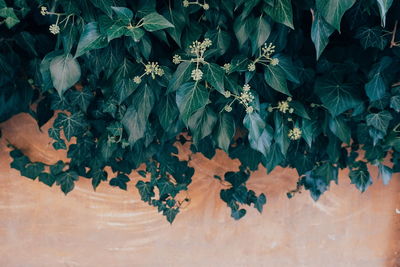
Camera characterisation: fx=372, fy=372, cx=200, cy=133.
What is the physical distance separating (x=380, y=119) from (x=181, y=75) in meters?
0.72

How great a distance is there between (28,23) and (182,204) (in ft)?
3.33

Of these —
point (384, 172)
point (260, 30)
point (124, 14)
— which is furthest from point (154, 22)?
point (384, 172)

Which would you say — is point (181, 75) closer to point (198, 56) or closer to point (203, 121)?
point (198, 56)

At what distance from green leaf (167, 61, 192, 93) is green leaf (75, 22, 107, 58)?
0.21 m

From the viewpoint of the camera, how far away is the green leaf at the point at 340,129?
4.23ft

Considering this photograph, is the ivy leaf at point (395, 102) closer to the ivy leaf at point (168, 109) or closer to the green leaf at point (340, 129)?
the green leaf at point (340, 129)

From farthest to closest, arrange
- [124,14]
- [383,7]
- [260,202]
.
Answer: [260,202] < [124,14] < [383,7]

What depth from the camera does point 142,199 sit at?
5.39 ft

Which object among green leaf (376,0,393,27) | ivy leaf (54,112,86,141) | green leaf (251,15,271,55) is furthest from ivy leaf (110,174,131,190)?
green leaf (376,0,393,27)

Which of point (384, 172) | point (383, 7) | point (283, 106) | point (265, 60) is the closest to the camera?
point (383, 7)

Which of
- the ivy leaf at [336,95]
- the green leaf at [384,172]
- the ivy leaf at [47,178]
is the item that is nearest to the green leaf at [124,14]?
the ivy leaf at [336,95]

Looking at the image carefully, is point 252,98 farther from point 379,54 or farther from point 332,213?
point 332,213

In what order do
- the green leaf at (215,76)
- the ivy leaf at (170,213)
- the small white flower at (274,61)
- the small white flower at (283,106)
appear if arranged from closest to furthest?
the green leaf at (215,76) < the small white flower at (274,61) < the small white flower at (283,106) < the ivy leaf at (170,213)

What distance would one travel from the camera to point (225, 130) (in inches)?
44.8
